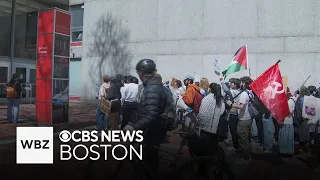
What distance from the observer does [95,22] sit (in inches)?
726

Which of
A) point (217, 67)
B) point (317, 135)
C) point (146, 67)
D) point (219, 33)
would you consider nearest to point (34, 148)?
point (146, 67)

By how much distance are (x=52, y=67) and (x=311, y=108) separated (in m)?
7.67

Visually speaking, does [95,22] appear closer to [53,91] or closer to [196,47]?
[196,47]

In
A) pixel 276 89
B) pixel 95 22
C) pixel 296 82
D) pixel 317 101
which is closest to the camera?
pixel 276 89

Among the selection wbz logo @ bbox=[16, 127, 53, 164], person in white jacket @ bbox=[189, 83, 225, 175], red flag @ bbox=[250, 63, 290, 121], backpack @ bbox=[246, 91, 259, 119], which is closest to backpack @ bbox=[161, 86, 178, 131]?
person in white jacket @ bbox=[189, 83, 225, 175]

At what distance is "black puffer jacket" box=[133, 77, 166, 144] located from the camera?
367 centimetres

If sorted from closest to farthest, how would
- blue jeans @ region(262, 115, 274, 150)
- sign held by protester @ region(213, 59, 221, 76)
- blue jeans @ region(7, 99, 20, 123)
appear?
blue jeans @ region(262, 115, 274, 150) → blue jeans @ region(7, 99, 20, 123) → sign held by protester @ region(213, 59, 221, 76)

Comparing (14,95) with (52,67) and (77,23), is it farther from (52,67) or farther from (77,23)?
(77,23)

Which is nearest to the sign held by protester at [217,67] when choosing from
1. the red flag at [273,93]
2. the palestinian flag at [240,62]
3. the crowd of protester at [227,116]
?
the palestinian flag at [240,62]

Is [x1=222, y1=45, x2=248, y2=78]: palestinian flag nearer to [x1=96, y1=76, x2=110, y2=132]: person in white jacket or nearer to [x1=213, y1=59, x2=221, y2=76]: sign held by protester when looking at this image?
[x1=96, y1=76, x2=110, y2=132]: person in white jacket

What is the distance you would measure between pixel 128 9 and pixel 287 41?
836cm

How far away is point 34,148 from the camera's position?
5.91 metres

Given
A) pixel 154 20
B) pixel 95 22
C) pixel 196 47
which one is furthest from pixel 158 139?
pixel 95 22

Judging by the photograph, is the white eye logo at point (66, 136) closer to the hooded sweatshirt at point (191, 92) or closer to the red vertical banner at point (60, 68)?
the hooded sweatshirt at point (191, 92)
